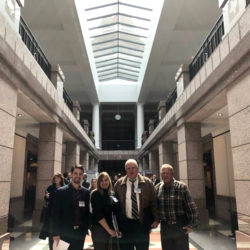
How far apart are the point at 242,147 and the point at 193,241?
327 centimetres

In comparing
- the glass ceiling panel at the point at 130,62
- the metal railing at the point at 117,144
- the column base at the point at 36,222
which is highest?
the glass ceiling panel at the point at 130,62

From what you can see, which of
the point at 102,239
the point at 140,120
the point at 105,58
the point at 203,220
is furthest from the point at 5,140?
the point at 140,120

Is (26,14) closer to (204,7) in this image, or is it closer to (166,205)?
(204,7)

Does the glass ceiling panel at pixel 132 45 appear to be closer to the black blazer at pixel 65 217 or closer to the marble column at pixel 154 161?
the marble column at pixel 154 161

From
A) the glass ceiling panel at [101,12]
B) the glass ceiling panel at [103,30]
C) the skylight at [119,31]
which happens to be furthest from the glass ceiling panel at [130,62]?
the glass ceiling panel at [101,12]

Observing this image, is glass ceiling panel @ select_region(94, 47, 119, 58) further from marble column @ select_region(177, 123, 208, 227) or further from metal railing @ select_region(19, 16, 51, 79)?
marble column @ select_region(177, 123, 208, 227)

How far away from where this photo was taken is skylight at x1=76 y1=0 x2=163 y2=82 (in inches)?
600

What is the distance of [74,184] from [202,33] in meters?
14.3

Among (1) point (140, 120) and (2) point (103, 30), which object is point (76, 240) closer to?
(2) point (103, 30)

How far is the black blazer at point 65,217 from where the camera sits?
11.8ft

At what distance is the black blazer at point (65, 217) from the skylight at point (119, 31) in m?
11.0

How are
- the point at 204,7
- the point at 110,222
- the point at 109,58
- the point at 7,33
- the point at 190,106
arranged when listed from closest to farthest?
1. the point at 110,222
2. the point at 7,33
3. the point at 190,106
4. the point at 204,7
5. the point at 109,58

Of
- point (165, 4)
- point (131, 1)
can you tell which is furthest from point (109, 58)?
point (165, 4)

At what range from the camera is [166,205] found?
382 cm
